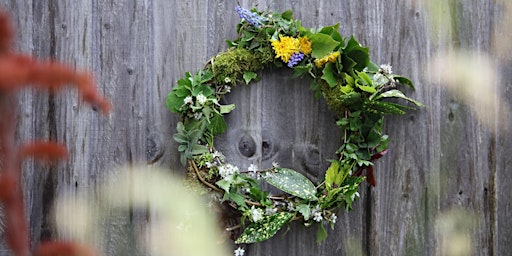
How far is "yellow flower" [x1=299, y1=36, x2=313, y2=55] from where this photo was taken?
6.03 ft

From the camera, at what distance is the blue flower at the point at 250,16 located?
180 centimetres

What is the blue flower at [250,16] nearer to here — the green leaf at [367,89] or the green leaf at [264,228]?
the green leaf at [367,89]

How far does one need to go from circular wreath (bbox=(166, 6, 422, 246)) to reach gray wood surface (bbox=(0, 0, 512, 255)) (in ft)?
0.31

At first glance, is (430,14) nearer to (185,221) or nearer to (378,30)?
(378,30)

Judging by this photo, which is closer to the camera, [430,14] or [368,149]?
[368,149]

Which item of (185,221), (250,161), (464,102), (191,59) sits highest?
(191,59)

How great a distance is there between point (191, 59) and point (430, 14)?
87cm

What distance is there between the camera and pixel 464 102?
2025 millimetres

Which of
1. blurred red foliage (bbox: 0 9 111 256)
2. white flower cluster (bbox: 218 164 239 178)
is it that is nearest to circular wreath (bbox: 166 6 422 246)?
white flower cluster (bbox: 218 164 239 178)

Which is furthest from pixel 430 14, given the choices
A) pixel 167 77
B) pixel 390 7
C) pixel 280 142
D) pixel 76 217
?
pixel 76 217

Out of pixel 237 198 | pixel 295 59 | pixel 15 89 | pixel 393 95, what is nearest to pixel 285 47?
pixel 295 59

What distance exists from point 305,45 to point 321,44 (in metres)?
0.05

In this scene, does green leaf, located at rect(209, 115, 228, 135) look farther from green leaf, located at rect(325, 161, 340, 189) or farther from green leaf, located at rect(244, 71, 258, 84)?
green leaf, located at rect(325, 161, 340, 189)

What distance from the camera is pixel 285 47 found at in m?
1.82
